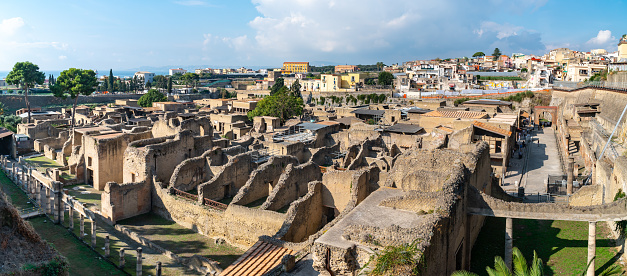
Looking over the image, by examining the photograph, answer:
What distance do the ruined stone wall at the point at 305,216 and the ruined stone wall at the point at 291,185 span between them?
218 centimetres

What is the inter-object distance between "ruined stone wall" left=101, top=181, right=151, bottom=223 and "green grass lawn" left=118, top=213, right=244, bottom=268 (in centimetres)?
44

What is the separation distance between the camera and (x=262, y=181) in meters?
26.9

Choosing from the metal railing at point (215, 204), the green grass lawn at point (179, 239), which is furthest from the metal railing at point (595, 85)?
the green grass lawn at point (179, 239)

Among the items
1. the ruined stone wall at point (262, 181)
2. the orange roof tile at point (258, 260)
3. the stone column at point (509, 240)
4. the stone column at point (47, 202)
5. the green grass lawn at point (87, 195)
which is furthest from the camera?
the green grass lawn at point (87, 195)

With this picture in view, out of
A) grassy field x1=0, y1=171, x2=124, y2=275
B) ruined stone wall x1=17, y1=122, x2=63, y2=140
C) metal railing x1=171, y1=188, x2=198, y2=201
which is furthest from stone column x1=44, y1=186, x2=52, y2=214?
ruined stone wall x1=17, y1=122, x2=63, y2=140

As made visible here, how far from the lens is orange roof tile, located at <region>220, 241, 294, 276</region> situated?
16.9 meters

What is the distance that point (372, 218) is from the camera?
1611 cm

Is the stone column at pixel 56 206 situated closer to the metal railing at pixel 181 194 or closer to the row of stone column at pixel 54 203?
the row of stone column at pixel 54 203

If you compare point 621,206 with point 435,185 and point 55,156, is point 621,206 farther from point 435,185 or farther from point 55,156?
point 55,156

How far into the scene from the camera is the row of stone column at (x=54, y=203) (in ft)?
64.3

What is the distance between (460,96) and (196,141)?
180 ft

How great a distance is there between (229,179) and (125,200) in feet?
19.3

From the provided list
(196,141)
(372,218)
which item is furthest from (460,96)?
(372,218)

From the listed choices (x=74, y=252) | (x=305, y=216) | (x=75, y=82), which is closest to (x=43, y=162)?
(x=74, y=252)
